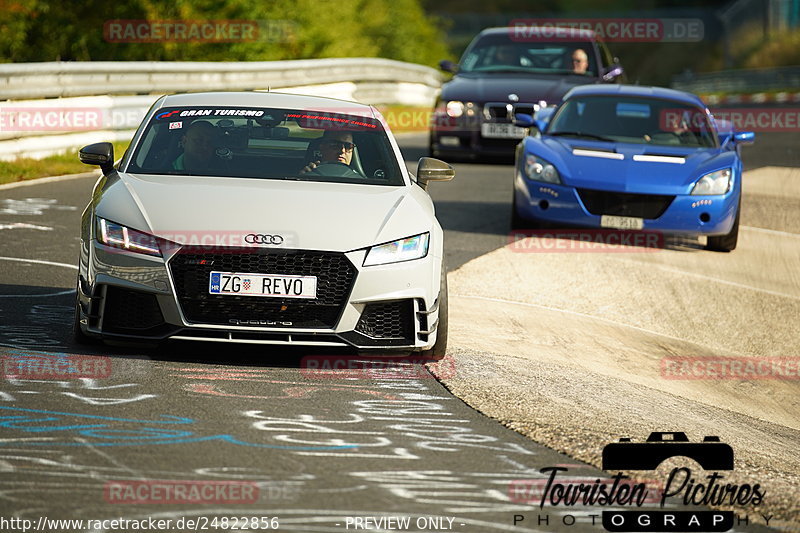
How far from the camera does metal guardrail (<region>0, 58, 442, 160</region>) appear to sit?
619 inches

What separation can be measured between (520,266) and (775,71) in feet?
123

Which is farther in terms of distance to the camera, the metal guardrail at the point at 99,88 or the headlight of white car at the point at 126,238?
the metal guardrail at the point at 99,88

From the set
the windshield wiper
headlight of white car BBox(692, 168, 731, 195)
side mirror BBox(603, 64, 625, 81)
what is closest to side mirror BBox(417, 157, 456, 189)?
headlight of white car BBox(692, 168, 731, 195)

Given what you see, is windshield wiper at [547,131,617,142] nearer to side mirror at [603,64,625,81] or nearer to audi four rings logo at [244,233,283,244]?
side mirror at [603,64,625,81]

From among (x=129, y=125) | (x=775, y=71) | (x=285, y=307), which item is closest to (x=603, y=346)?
(x=285, y=307)

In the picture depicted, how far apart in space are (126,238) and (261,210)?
71 centimetres

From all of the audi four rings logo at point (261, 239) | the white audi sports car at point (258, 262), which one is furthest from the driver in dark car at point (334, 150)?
the audi four rings logo at point (261, 239)

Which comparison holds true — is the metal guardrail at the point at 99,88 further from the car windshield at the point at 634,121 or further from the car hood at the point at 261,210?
the car hood at the point at 261,210

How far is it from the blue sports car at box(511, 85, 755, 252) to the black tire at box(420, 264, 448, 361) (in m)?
5.54
